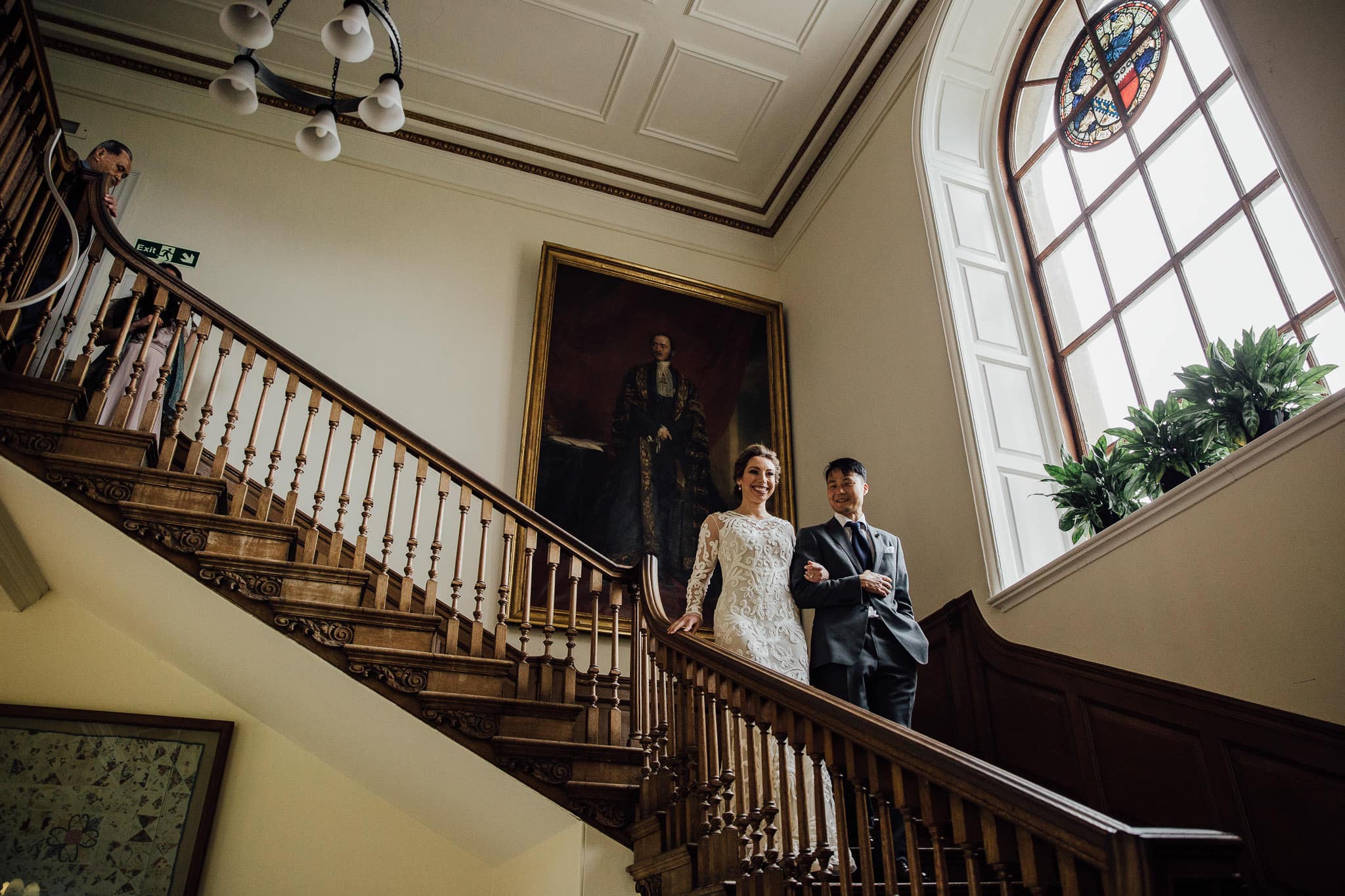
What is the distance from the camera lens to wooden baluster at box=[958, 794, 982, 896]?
1.98 metres

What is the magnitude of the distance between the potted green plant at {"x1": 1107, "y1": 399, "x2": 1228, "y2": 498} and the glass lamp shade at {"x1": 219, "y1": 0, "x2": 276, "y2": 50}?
4.05m

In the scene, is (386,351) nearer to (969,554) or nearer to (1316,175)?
(969,554)

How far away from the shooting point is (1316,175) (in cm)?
328

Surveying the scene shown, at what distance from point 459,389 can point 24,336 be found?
2847 mm

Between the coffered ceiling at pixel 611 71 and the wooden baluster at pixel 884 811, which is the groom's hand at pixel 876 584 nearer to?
the wooden baluster at pixel 884 811

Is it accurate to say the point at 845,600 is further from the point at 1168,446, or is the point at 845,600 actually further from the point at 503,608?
the point at 503,608

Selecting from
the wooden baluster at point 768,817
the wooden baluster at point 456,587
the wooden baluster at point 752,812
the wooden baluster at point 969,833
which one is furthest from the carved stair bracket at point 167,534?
the wooden baluster at point 969,833

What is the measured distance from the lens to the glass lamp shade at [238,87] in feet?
14.6

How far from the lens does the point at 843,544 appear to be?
3.73 m

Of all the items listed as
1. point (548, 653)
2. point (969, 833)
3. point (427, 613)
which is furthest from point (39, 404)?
point (969, 833)

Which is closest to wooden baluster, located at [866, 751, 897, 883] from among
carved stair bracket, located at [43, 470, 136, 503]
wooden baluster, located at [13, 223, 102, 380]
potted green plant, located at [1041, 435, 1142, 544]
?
potted green plant, located at [1041, 435, 1142, 544]

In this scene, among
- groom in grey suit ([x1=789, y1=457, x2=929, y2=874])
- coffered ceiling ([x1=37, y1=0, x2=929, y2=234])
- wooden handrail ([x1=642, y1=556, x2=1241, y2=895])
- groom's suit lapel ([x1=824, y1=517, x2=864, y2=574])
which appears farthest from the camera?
coffered ceiling ([x1=37, y1=0, x2=929, y2=234])

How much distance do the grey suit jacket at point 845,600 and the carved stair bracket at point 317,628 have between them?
6.26ft

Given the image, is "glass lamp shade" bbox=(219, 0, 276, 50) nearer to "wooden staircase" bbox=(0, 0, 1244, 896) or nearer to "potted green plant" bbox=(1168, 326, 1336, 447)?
"wooden staircase" bbox=(0, 0, 1244, 896)
